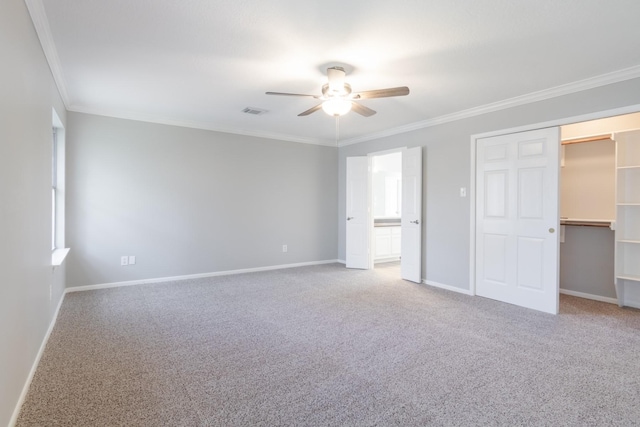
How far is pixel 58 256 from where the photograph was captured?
147 inches

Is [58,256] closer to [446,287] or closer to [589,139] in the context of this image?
[446,287]

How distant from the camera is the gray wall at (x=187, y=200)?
453 cm

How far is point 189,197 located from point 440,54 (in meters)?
4.00

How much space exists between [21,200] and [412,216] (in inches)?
178

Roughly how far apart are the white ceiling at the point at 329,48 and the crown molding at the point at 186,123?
260mm

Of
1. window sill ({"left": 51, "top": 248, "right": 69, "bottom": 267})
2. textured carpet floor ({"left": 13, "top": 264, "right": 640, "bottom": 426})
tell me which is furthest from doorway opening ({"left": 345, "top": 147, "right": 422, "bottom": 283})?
window sill ({"left": 51, "top": 248, "right": 69, "bottom": 267})

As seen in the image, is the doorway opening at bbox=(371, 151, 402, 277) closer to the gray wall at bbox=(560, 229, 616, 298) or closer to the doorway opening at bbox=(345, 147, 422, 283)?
the doorway opening at bbox=(345, 147, 422, 283)

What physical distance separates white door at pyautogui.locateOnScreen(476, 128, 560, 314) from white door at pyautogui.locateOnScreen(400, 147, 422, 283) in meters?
0.88

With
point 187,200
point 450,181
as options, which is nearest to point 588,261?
point 450,181

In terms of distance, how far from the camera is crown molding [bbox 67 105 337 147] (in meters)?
4.52

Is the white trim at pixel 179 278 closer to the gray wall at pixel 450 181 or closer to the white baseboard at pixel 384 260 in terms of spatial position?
the white baseboard at pixel 384 260

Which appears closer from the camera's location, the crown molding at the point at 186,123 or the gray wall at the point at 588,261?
the gray wall at the point at 588,261

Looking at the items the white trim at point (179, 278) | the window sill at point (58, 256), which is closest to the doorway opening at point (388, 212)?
the white trim at point (179, 278)

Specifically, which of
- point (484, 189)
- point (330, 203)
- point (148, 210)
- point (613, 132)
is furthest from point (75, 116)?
point (613, 132)
